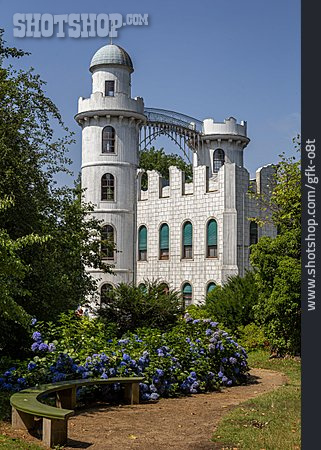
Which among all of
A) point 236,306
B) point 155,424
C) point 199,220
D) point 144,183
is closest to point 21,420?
point 155,424

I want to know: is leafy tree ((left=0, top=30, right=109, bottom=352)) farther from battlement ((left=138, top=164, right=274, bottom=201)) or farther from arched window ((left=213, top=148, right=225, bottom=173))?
arched window ((left=213, top=148, right=225, bottom=173))

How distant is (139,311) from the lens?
19.2 m

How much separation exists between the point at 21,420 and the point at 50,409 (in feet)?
2.59

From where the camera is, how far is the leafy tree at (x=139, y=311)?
19.1 metres

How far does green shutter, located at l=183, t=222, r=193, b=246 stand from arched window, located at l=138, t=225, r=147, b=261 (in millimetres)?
3130

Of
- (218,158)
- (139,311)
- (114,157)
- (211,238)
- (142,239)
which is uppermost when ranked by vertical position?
(218,158)

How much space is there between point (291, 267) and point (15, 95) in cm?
900

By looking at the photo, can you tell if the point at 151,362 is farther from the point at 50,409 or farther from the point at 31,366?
the point at 50,409

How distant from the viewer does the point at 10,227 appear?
15.4m

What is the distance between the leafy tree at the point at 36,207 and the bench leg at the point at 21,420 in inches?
171

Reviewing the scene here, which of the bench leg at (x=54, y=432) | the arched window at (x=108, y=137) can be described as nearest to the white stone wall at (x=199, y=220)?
the arched window at (x=108, y=137)

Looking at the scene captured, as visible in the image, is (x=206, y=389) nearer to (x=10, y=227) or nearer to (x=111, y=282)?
(x=10, y=227)
